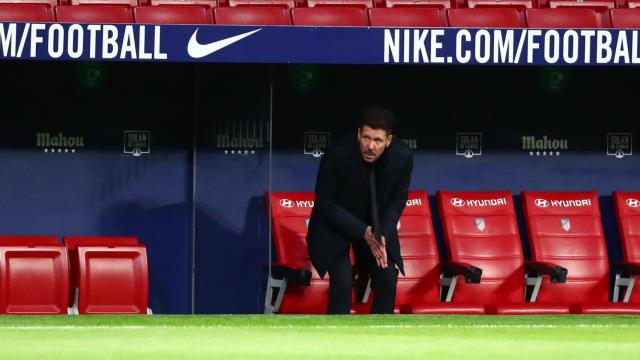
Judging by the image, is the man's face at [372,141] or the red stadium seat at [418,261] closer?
the man's face at [372,141]

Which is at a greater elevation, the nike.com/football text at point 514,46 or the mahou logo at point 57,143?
the nike.com/football text at point 514,46

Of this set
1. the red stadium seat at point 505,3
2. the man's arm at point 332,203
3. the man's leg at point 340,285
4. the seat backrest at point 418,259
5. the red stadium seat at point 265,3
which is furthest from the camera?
the red stadium seat at point 505,3

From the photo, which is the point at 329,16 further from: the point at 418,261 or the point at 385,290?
the point at 385,290

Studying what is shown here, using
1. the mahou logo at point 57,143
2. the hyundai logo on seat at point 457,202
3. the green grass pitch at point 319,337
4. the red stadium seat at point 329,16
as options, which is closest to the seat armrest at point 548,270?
the hyundai logo on seat at point 457,202

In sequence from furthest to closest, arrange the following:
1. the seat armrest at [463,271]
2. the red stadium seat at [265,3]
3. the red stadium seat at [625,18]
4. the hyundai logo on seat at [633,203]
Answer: the red stadium seat at [265,3], the red stadium seat at [625,18], the hyundai logo on seat at [633,203], the seat armrest at [463,271]

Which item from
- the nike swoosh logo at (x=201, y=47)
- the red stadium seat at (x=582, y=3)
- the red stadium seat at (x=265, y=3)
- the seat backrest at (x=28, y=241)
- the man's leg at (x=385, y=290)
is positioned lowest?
the man's leg at (x=385, y=290)

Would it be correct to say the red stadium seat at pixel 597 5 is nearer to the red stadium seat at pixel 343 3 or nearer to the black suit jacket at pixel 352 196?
the red stadium seat at pixel 343 3

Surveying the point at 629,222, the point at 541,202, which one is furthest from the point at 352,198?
the point at 629,222

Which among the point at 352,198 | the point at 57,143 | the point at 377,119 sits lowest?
the point at 352,198

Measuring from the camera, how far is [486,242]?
9.63m

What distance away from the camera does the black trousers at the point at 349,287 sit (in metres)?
8.50

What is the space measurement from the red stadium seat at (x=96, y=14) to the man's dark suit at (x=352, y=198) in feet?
6.81

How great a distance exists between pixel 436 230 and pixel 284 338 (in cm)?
479

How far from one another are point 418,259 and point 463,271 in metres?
0.48
